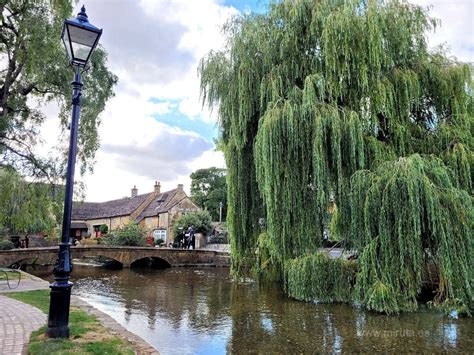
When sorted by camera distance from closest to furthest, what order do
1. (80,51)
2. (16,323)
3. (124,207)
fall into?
(80,51)
(16,323)
(124,207)

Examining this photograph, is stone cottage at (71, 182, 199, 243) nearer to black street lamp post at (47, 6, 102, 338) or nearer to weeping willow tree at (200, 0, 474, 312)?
weeping willow tree at (200, 0, 474, 312)

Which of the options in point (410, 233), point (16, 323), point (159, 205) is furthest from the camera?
point (159, 205)

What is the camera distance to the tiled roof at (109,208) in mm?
44656

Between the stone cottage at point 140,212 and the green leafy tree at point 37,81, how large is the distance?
25.2 meters

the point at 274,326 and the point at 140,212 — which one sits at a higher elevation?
the point at 140,212

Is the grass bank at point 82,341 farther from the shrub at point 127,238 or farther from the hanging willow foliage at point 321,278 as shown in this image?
the shrub at point 127,238

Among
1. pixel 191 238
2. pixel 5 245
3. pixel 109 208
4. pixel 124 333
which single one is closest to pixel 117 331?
pixel 124 333

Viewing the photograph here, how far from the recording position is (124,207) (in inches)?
1790

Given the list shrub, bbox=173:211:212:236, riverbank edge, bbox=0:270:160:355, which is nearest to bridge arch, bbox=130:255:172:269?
shrub, bbox=173:211:212:236

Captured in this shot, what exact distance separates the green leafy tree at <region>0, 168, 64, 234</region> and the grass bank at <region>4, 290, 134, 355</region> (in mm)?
7589

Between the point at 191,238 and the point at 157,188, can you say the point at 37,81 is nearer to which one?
the point at 191,238

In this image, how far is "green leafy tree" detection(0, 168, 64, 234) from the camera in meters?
13.7

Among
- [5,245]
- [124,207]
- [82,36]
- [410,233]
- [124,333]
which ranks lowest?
[124,333]

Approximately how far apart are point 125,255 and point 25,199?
14260 millimetres
